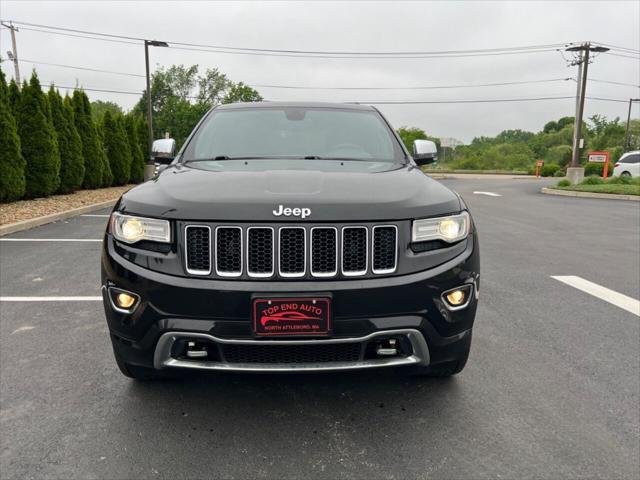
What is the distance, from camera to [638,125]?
67250 mm

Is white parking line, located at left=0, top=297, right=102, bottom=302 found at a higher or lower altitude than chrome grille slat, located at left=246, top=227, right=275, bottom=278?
lower

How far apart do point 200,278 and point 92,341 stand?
176 cm

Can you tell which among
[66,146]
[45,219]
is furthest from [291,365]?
[66,146]

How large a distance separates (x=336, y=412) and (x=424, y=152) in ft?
6.96

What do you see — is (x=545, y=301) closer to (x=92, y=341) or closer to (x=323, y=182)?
(x=323, y=182)

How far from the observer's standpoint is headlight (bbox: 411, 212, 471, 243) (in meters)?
2.22

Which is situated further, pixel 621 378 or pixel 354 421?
pixel 621 378

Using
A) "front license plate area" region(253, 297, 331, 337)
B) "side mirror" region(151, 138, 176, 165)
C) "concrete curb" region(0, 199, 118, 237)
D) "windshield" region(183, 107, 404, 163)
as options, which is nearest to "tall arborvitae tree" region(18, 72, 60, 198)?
"concrete curb" region(0, 199, 118, 237)

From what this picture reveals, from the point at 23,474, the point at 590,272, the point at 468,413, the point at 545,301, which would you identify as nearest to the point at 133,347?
the point at 23,474

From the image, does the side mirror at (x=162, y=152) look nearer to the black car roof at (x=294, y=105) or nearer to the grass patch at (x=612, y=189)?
the black car roof at (x=294, y=105)

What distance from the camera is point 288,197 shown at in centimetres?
221

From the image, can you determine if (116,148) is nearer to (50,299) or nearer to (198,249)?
(50,299)

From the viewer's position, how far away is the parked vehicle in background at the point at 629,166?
77.8 ft

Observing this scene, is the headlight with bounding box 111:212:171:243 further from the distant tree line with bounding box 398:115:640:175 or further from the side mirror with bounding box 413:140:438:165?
the distant tree line with bounding box 398:115:640:175
